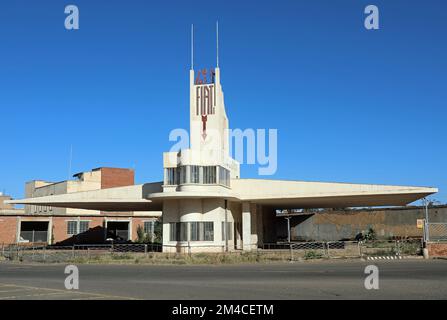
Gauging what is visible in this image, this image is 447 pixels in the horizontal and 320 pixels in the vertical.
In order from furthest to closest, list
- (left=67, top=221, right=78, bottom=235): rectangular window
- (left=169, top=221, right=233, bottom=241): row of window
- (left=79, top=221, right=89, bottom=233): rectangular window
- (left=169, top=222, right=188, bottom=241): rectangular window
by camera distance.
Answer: (left=79, top=221, right=89, bottom=233): rectangular window < (left=67, top=221, right=78, bottom=235): rectangular window < (left=169, top=222, right=188, bottom=241): rectangular window < (left=169, top=221, right=233, bottom=241): row of window

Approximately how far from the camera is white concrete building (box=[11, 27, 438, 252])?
38.8 meters

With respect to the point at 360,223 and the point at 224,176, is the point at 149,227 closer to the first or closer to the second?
the point at 360,223

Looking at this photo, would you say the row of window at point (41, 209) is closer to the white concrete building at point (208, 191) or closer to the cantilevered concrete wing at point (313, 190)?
the white concrete building at point (208, 191)

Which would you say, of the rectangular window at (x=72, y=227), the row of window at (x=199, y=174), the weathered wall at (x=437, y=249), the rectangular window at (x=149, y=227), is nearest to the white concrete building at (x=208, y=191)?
the row of window at (x=199, y=174)

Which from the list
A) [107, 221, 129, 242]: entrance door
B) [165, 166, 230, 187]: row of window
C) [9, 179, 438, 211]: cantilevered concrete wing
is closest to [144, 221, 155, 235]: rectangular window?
[107, 221, 129, 242]: entrance door

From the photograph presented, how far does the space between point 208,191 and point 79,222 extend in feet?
118

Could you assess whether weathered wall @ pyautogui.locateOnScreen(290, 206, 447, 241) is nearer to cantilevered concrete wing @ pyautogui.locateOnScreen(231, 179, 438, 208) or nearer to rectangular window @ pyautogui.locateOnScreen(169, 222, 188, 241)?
cantilevered concrete wing @ pyautogui.locateOnScreen(231, 179, 438, 208)

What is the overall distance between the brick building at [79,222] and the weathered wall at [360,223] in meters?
23.3

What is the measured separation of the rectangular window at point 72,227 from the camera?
2643 inches

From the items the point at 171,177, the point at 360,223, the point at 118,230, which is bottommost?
the point at 118,230

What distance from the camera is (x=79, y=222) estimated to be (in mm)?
68188

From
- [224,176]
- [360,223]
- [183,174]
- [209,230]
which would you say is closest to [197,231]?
[209,230]
